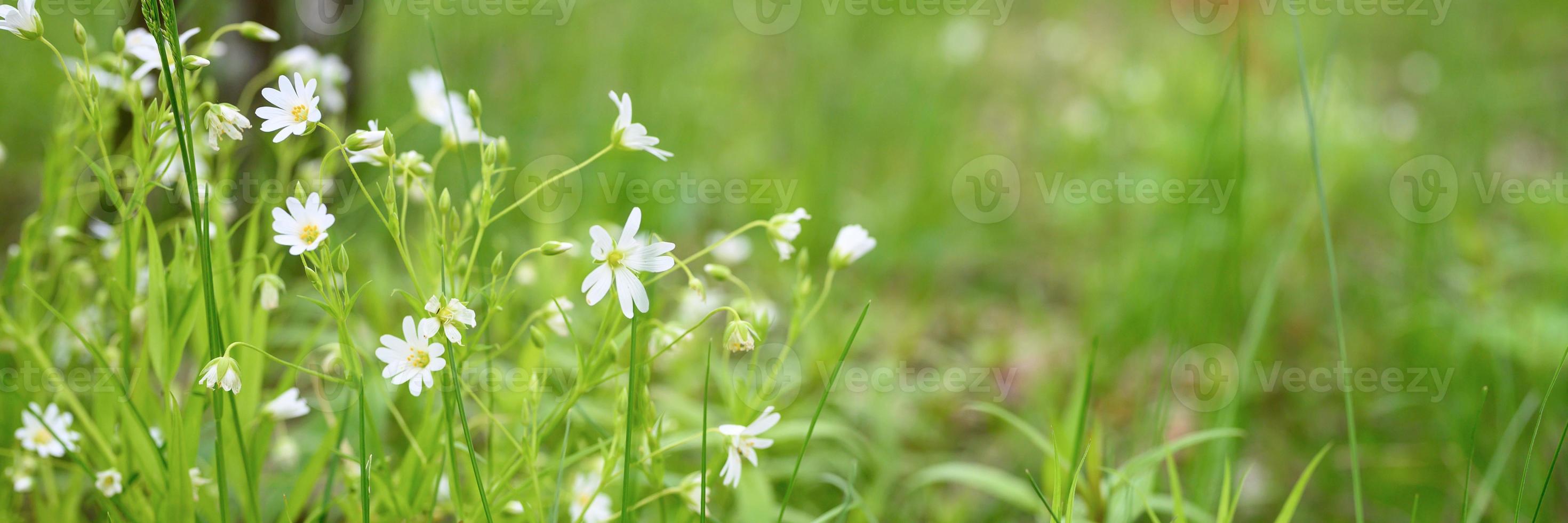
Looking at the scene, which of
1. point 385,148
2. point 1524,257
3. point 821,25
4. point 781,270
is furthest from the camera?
point 821,25

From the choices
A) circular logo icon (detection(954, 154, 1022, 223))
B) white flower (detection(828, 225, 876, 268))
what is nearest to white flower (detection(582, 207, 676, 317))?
white flower (detection(828, 225, 876, 268))

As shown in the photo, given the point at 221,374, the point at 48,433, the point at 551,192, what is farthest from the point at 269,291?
the point at 551,192

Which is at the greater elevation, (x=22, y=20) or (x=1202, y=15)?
(x=22, y=20)

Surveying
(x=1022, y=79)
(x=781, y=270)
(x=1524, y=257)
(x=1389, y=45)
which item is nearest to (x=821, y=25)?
(x=1022, y=79)

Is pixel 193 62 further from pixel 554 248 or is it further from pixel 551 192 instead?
pixel 551 192

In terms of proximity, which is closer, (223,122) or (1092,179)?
(223,122)

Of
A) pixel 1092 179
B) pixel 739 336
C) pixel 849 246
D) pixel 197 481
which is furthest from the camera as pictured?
pixel 1092 179

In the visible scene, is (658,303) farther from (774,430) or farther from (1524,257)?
(1524,257)
